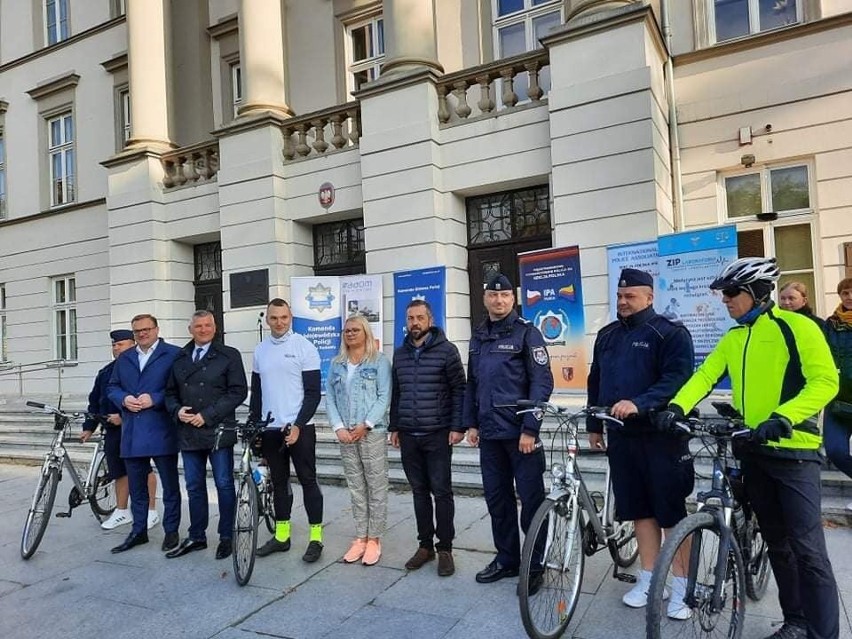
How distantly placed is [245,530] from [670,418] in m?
2.94

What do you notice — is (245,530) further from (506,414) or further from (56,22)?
(56,22)

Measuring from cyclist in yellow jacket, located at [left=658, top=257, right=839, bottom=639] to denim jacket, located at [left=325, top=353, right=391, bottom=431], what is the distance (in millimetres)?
2132

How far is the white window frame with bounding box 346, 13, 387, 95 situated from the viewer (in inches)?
511


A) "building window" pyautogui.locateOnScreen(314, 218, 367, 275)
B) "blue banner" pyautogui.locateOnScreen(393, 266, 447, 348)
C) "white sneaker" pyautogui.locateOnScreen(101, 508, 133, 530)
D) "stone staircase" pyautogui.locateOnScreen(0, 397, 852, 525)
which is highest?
"building window" pyautogui.locateOnScreen(314, 218, 367, 275)

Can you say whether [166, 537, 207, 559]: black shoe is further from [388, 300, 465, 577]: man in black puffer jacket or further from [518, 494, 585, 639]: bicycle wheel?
[518, 494, 585, 639]: bicycle wheel

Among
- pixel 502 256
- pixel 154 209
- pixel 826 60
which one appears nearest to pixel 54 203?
pixel 154 209

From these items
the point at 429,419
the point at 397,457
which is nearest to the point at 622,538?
the point at 429,419

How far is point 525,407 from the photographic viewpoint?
3.88 meters

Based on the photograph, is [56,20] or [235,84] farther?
[56,20]

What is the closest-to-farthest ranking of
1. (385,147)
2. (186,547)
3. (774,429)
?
(774,429)
(186,547)
(385,147)

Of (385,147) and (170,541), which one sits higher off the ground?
(385,147)

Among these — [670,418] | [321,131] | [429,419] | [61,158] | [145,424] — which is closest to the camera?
[670,418]

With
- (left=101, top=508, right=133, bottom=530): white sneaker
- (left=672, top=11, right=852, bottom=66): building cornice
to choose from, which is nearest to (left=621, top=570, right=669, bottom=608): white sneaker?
(left=101, top=508, right=133, bottom=530): white sneaker

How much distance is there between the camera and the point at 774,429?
2.62 meters
